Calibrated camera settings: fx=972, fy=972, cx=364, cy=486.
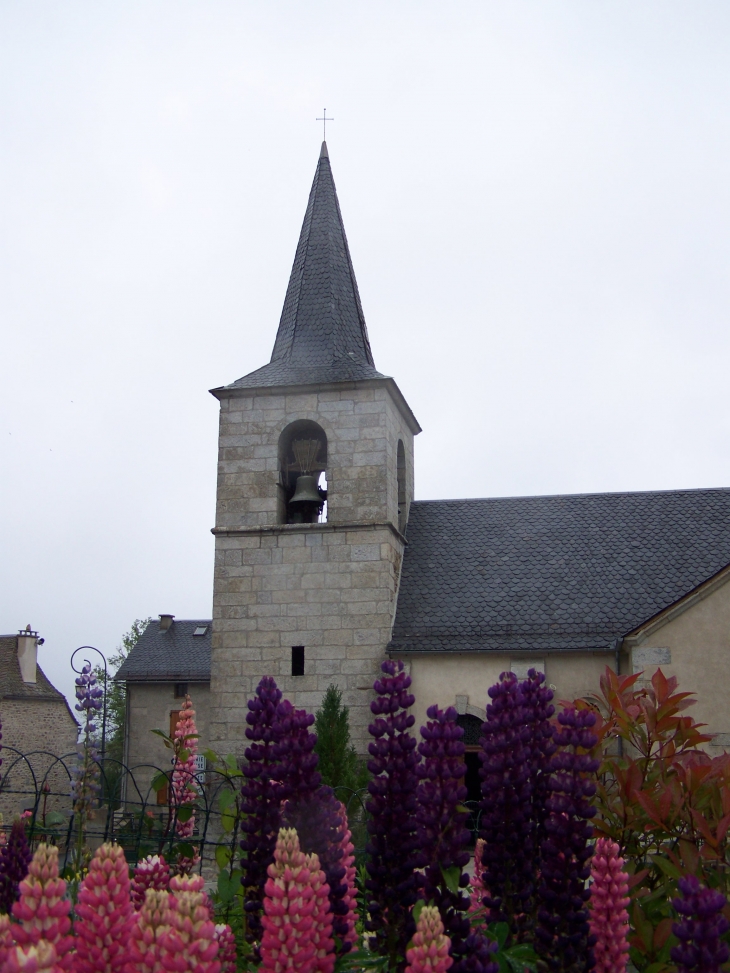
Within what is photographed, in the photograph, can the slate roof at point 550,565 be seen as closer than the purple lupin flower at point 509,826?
No

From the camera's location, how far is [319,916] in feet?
7.56

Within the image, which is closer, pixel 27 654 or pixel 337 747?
pixel 337 747

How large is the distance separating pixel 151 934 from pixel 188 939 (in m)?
0.08

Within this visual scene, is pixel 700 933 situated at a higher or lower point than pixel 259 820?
lower

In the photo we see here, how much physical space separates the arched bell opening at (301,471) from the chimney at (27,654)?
16562 millimetres

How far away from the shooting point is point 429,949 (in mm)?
2133

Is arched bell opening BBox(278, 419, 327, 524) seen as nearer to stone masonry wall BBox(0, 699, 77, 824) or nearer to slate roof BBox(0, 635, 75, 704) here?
stone masonry wall BBox(0, 699, 77, 824)

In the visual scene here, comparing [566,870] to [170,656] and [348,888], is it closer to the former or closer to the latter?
[348,888]

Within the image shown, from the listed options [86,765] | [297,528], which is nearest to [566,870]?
[86,765]

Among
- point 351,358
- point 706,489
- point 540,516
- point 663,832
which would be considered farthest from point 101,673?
point 706,489

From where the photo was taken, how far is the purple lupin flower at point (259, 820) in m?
2.83

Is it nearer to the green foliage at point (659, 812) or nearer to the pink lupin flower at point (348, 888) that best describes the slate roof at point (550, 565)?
the green foliage at point (659, 812)

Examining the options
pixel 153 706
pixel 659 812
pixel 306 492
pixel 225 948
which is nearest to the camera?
pixel 225 948

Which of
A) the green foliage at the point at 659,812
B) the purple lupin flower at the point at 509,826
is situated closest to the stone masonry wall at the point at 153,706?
the green foliage at the point at 659,812
